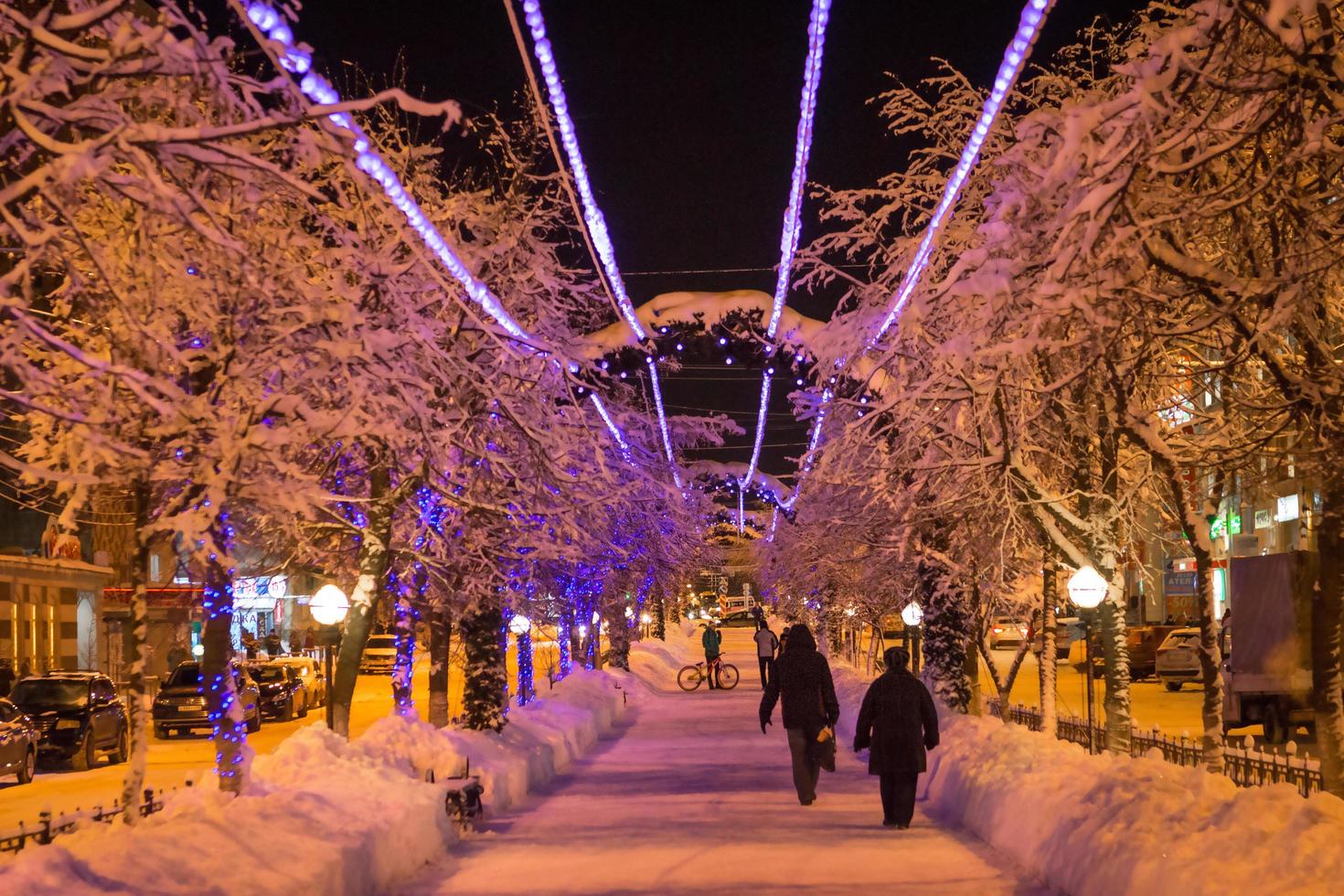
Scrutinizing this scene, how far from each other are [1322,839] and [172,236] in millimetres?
7135

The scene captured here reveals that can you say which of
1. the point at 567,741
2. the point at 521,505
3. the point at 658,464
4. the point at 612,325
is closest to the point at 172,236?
the point at 521,505

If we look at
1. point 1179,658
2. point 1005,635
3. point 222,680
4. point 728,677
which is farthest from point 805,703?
point 1005,635

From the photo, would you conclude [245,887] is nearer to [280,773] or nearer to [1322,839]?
[280,773]

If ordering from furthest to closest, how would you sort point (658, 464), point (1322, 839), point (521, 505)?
1. point (658, 464)
2. point (521, 505)
3. point (1322, 839)

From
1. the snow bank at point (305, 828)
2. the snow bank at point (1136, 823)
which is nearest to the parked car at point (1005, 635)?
the snow bank at point (305, 828)

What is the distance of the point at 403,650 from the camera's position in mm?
23891

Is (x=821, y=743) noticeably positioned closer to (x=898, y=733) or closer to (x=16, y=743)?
(x=898, y=733)

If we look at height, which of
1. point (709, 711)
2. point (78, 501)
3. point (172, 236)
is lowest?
point (709, 711)

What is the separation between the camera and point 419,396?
11102 mm

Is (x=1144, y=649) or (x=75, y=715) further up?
(x=75, y=715)

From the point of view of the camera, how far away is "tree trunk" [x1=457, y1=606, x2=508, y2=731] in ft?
74.2

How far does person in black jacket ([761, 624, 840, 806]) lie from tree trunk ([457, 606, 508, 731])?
5.71 metres

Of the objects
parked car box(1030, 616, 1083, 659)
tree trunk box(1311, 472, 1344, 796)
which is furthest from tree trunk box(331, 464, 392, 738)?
tree trunk box(1311, 472, 1344, 796)

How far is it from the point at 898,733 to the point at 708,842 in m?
2.26
